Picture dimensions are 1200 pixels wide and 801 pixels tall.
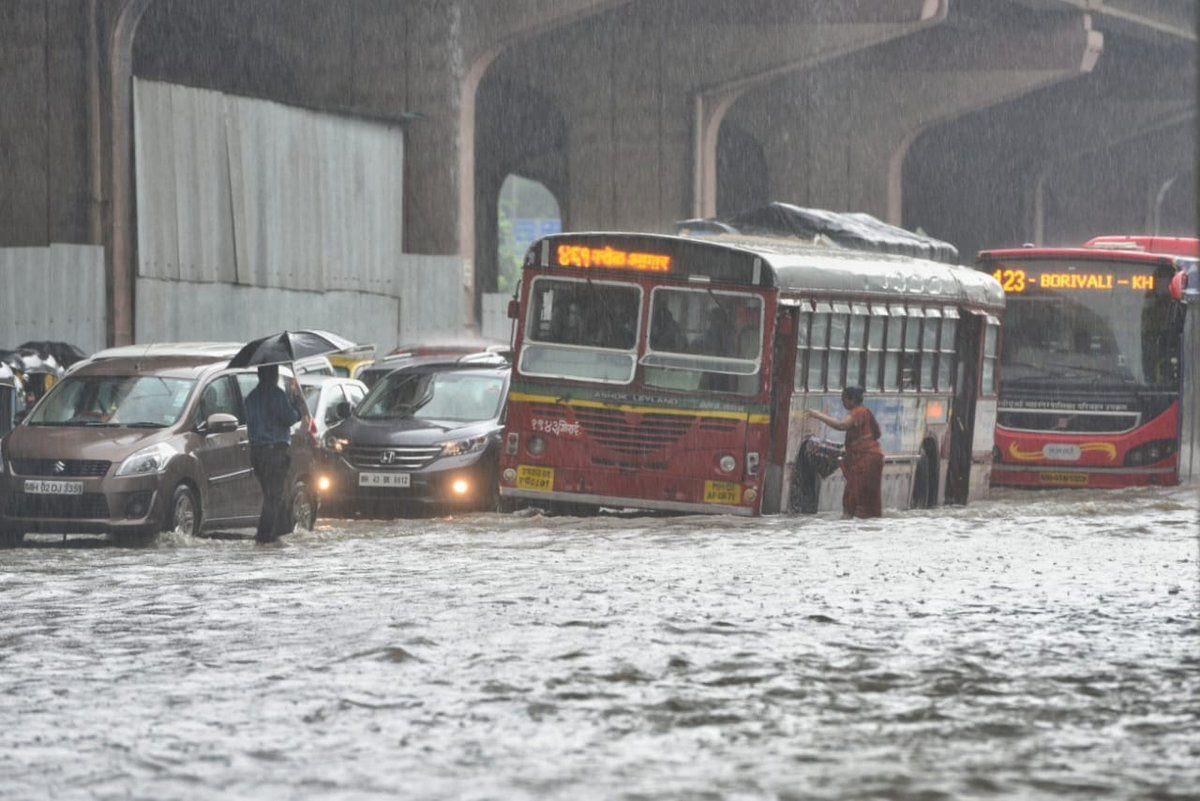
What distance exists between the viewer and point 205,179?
3422cm

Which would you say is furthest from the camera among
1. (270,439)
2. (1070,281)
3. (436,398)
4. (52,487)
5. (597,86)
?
(597,86)

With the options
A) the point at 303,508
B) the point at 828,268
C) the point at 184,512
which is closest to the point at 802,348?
the point at 828,268

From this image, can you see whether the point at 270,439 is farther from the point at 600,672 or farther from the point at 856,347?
the point at 600,672

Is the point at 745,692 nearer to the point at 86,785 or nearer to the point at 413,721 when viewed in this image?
the point at 413,721

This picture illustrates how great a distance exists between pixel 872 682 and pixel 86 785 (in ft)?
12.1

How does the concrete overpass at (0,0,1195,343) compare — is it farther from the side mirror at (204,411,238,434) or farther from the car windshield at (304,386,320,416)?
the side mirror at (204,411,238,434)

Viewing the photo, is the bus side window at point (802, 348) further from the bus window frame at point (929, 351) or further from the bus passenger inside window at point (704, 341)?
the bus window frame at point (929, 351)

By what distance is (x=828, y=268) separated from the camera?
19797 mm

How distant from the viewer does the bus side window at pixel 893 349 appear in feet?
68.3

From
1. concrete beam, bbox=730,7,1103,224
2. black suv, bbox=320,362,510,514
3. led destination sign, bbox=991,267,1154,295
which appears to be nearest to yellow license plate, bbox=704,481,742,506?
black suv, bbox=320,362,510,514

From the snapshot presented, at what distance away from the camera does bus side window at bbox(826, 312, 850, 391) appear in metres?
19.8

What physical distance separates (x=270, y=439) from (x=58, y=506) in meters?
1.66

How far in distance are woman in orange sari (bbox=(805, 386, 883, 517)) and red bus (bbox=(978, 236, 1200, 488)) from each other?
6.71 metres

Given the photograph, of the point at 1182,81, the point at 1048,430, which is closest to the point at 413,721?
the point at 1048,430
